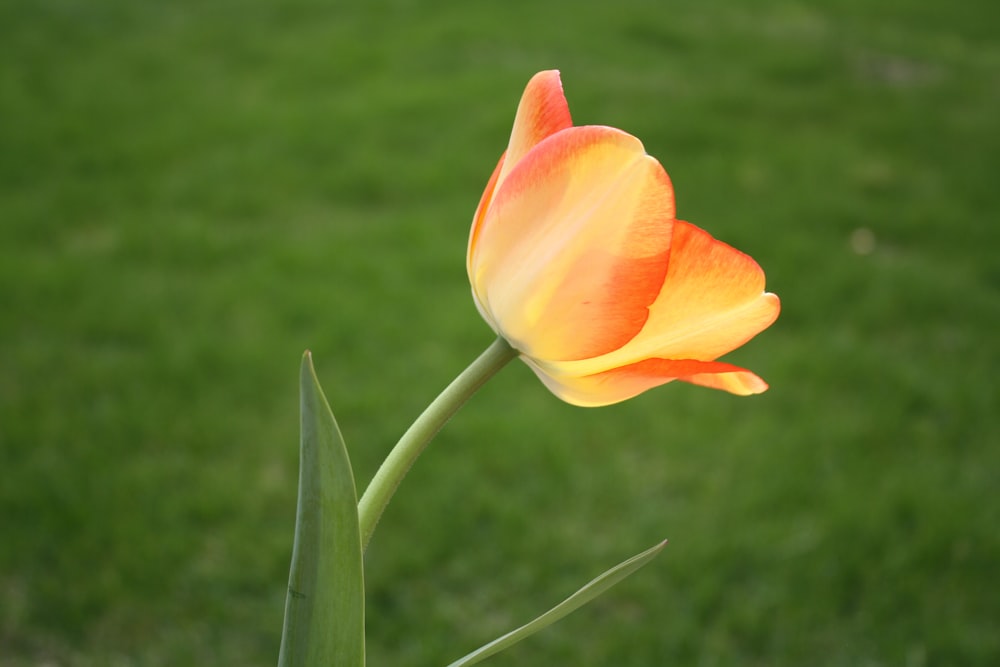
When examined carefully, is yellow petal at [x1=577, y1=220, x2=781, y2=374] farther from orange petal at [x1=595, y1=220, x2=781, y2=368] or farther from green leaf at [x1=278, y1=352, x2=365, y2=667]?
green leaf at [x1=278, y1=352, x2=365, y2=667]

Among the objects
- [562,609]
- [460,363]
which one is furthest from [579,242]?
[460,363]

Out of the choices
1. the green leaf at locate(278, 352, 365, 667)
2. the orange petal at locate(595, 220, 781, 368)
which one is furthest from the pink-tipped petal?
the green leaf at locate(278, 352, 365, 667)

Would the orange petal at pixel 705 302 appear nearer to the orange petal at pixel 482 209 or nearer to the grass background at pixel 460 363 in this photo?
the orange petal at pixel 482 209

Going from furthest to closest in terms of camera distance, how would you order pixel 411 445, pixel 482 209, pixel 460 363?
pixel 460 363 < pixel 482 209 < pixel 411 445

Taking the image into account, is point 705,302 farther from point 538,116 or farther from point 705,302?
point 538,116

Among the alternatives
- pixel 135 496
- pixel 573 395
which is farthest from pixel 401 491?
pixel 573 395


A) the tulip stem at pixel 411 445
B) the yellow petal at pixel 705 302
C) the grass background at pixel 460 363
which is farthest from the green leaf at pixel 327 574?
the grass background at pixel 460 363
